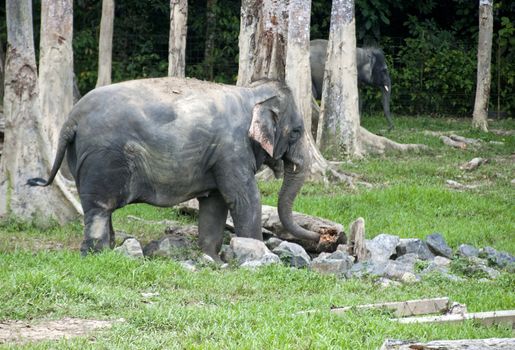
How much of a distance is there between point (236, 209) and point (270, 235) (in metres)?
1.28

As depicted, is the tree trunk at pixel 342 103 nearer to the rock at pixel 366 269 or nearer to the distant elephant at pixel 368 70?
the distant elephant at pixel 368 70

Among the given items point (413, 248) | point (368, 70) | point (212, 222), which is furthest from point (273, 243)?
point (368, 70)

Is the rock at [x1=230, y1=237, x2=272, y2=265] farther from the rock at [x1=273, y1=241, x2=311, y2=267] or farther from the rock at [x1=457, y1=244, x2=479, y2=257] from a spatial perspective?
the rock at [x1=457, y1=244, x2=479, y2=257]

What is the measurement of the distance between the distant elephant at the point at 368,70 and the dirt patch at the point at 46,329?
761 inches

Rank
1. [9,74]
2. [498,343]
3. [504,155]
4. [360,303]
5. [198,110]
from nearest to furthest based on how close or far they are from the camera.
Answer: [498,343], [360,303], [198,110], [9,74], [504,155]

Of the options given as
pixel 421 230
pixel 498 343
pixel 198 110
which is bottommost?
pixel 421 230

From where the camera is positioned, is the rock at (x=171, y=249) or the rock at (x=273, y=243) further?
the rock at (x=273, y=243)

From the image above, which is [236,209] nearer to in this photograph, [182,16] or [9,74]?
[9,74]

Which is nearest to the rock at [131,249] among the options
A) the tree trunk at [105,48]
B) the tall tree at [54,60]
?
the tall tree at [54,60]

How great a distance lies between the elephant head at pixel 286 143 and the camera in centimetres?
1171

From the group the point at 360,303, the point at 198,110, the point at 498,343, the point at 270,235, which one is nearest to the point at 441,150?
the point at 270,235

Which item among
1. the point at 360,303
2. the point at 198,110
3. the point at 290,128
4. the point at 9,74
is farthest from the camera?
the point at 9,74

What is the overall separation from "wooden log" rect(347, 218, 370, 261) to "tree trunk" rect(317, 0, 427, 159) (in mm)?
8049

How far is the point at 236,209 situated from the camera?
456 inches
